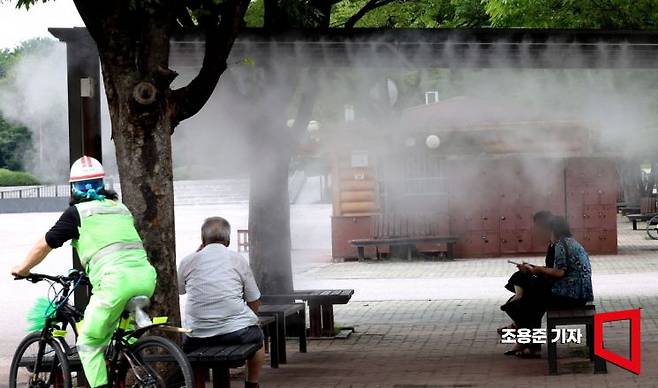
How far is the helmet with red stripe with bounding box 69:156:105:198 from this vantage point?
7.27 m

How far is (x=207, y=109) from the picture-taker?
39.9 feet

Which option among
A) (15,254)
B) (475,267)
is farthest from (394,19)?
(15,254)

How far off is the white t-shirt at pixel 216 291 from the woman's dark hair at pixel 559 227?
312 centimetres

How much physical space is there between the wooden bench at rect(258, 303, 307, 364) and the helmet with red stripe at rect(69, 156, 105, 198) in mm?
3038

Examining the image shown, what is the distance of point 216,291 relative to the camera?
315 inches

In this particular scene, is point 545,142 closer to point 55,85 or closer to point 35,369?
point 55,85

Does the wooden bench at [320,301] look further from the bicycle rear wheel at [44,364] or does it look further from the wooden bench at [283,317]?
the bicycle rear wheel at [44,364]

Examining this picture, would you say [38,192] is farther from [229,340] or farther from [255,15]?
[229,340]

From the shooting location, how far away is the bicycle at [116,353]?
6.99 meters

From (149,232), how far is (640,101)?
7.24m

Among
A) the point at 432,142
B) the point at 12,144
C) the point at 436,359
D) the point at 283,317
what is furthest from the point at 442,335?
the point at 12,144

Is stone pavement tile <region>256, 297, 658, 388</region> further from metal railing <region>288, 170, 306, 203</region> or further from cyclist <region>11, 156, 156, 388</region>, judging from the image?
metal railing <region>288, 170, 306, 203</region>

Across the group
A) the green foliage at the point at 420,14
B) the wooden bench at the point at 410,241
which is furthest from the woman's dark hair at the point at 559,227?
the wooden bench at the point at 410,241

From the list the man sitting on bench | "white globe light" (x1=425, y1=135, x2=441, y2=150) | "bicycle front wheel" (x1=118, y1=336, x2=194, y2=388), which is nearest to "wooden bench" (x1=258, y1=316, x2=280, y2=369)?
the man sitting on bench
